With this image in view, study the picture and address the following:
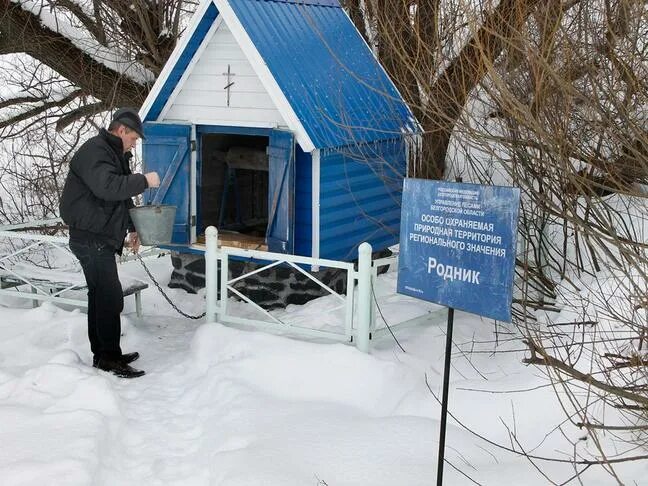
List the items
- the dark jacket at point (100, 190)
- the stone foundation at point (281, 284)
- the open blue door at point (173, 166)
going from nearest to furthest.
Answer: the dark jacket at point (100, 190)
the open blue door at point (173, 166)
the stone foundation at point (281, 284)

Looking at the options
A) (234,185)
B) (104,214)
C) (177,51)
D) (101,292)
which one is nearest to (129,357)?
(101,292)

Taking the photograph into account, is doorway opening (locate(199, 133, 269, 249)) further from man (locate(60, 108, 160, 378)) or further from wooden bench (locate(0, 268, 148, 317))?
man (locate(60, 108, 160, 378))

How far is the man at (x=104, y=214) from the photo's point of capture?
20.2 feet

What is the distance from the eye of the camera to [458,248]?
4422 mm

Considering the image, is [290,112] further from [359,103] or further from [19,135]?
A: [19,135]

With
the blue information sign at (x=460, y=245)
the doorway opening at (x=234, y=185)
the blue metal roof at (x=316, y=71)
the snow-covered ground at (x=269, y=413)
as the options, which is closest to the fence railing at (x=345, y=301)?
the snow-covered ground at (x=269, y=413)

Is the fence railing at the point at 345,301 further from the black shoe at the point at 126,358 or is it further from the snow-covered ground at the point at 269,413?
the black shoe at the point at 126,358

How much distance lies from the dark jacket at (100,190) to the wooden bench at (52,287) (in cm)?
169

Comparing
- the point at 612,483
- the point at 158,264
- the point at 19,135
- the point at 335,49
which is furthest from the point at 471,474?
the point at 19,135

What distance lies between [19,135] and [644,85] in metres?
11.2

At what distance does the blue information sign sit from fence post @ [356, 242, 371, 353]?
186 centimetres

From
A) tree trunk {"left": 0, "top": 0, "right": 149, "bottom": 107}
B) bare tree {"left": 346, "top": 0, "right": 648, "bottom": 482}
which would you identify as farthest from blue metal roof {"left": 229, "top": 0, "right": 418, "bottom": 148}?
tree trunk {"left": 0, "top": 0, "right": 149, "bottom": 107}

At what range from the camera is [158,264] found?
11.0 m

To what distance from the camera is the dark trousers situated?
6.35 metres
